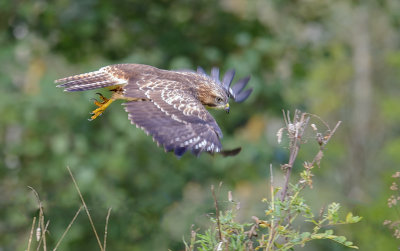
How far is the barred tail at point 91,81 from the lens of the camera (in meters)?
4.94

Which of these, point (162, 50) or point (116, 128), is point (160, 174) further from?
point (162, 50)

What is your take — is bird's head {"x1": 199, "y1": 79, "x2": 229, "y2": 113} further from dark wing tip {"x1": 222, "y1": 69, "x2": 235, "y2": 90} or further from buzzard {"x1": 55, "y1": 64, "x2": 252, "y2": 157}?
dark wing tip {"x1": 222, "y1": 69, "x2": 235, "y2": 90}

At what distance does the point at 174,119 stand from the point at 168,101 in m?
0.23

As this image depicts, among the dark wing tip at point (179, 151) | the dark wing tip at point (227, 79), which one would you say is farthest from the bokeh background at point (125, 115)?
the dark wing tip at point (179, 151)

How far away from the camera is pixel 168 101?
4.78m

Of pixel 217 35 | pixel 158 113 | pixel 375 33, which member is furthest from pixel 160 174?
pixel 375 33

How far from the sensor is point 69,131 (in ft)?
33.2

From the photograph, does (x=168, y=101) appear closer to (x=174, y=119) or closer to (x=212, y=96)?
(x=174, y=119)

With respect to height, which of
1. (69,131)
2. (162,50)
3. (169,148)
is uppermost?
(169,148)

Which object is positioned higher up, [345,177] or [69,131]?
[69,131]

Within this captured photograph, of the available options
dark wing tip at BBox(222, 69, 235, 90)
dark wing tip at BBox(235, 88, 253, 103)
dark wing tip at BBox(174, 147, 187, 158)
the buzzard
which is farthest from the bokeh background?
dark wing tip at BBox(174, 147, 187, 158)

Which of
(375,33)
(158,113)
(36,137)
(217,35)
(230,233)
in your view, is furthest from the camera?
(375,33)

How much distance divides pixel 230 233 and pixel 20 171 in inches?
309

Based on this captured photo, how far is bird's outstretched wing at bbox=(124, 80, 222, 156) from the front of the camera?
4273 millimetres
